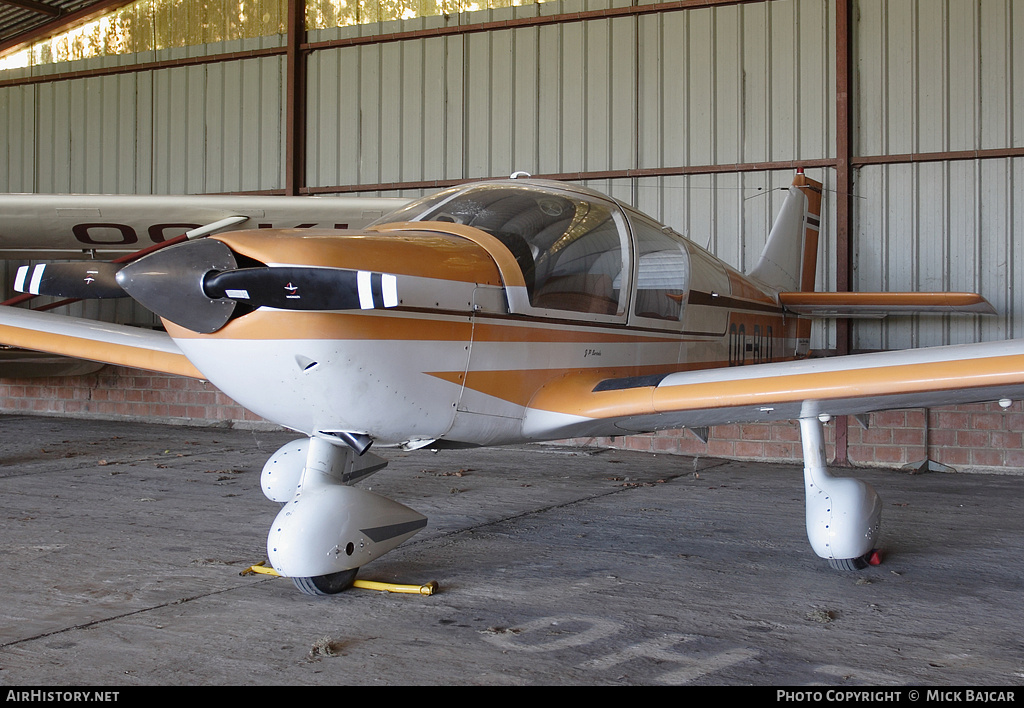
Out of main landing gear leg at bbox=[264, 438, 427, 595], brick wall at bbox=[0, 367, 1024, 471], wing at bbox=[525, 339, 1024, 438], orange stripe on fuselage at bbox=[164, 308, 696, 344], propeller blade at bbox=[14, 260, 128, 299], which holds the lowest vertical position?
brick wall at bbox=[0, 367, 1024, 471]

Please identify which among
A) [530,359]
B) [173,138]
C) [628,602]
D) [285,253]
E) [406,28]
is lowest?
[628,602]

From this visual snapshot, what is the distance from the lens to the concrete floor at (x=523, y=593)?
2.65 metres

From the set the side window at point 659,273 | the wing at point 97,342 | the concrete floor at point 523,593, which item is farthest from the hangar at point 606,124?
the side window at point 659,273

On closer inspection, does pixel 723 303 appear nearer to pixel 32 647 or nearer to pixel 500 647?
pixel 500 647

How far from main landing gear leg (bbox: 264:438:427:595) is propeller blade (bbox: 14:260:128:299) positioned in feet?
3.69

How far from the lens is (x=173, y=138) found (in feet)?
38.0

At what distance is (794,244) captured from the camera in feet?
24.0

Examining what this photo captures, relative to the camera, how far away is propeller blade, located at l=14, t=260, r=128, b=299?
361 cm

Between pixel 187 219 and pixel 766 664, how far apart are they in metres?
6.31

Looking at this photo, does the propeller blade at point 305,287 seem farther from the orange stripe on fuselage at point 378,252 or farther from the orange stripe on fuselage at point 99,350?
the orange stripe on fuselage at point 99,350

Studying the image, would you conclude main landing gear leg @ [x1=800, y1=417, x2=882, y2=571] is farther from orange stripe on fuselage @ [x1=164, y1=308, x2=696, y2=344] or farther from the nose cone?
the nose cone

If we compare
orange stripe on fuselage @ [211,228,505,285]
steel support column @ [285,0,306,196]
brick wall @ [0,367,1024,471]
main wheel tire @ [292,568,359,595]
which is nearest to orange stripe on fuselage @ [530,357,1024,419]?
orange stripe on fuselage @ [211,228,505,285]

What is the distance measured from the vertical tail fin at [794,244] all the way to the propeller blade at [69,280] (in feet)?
16.0

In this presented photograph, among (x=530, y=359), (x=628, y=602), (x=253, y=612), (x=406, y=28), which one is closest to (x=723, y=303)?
(x=530, y=359)
